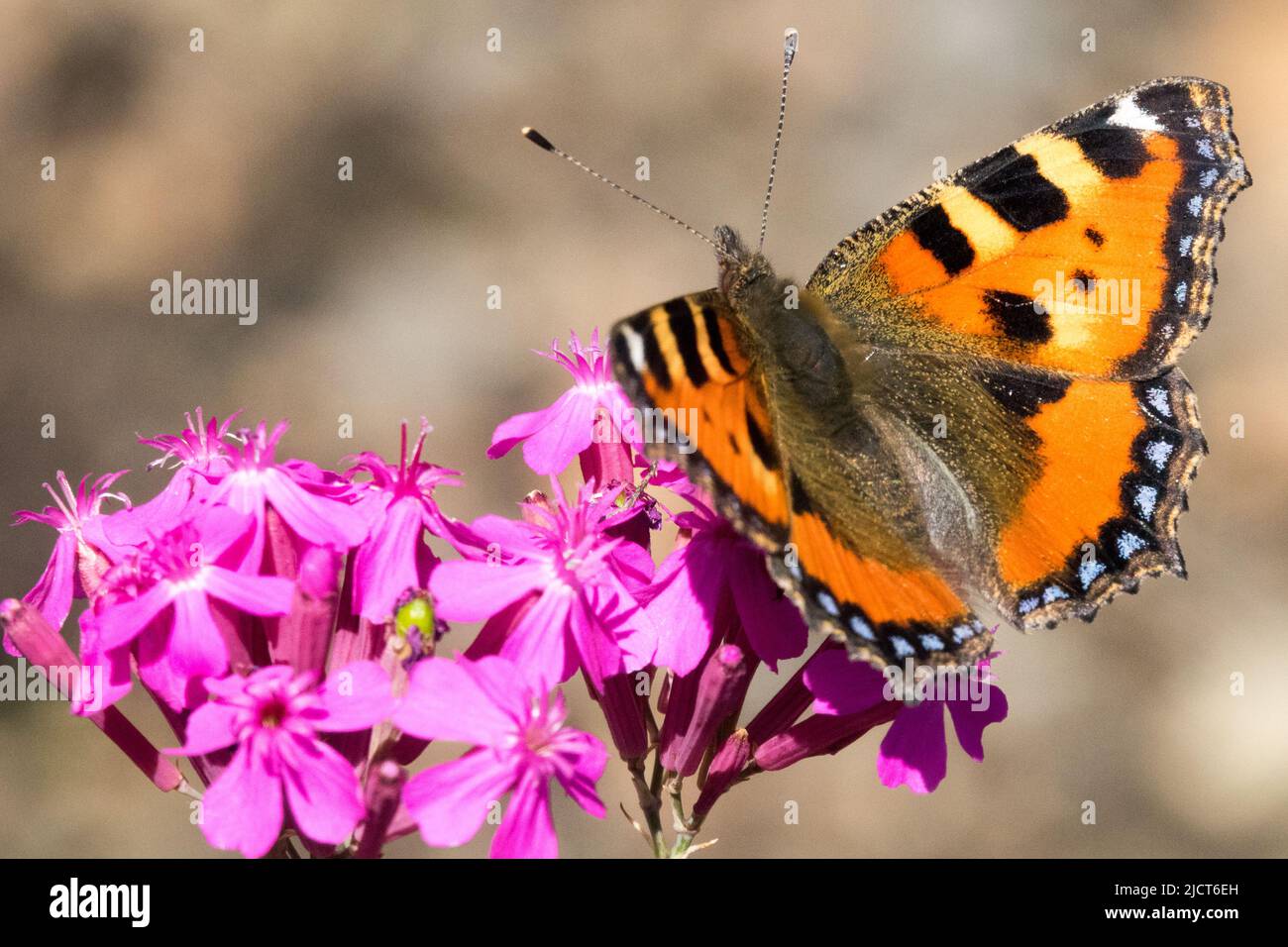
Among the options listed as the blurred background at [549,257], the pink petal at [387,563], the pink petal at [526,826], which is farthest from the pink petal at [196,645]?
the blurred background at [549,257]

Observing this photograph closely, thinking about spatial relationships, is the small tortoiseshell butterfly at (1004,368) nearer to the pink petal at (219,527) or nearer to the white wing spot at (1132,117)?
the white wing spot at (1132,117)

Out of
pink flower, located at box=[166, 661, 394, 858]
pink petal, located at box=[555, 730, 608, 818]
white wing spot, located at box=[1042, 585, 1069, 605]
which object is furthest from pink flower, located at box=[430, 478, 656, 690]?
white wing spot, located at box=[1042, 585, 1069, 605]

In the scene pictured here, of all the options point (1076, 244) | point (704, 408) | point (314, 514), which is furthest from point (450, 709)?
point (1076, 244)

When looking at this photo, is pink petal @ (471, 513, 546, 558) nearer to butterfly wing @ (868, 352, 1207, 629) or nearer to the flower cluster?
the flower cluster

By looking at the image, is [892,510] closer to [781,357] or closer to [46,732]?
[781,357]

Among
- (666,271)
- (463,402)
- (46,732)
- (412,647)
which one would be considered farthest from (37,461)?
(412,647)
